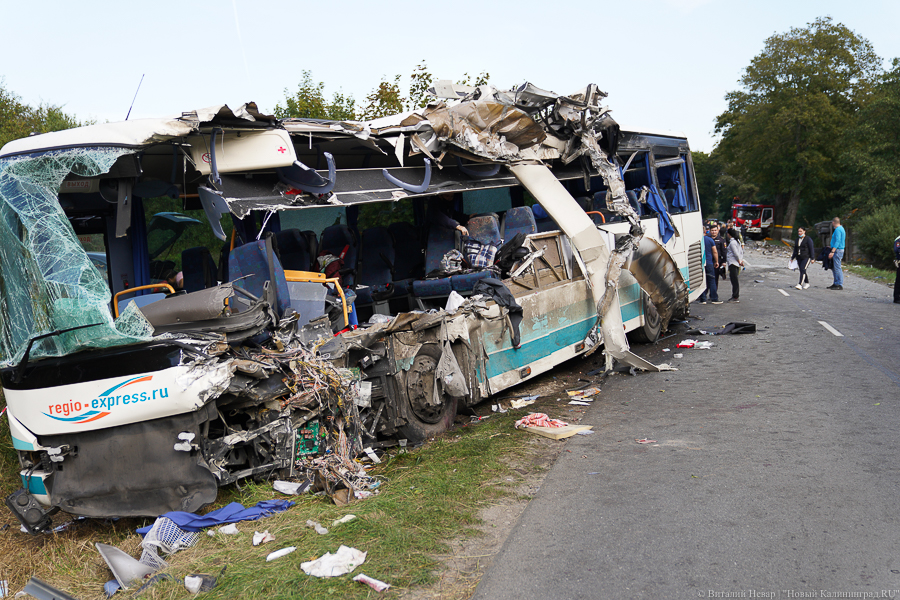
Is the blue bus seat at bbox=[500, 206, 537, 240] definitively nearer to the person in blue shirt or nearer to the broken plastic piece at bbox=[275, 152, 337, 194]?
the broken plastic piece at bbox=[275, 152, 337, 194]

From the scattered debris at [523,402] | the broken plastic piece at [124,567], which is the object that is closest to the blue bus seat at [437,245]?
the scattered debris at [523,402]

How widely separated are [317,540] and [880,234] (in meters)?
32.1

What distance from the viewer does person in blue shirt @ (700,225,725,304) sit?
597 inches

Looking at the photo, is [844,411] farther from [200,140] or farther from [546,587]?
[200,140]

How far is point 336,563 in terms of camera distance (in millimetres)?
3797

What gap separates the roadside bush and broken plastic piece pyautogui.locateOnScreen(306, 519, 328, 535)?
30323 millimetres

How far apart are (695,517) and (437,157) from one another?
4804 mm

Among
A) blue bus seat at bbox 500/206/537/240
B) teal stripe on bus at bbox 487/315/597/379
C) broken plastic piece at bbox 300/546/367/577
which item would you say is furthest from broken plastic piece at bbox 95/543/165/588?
blue bus seat at bbox 500/206/537/240

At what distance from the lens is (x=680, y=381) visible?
822 cm

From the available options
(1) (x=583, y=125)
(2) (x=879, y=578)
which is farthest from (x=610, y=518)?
(1) (x=583, y=125)

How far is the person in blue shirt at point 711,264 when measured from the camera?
1516 centimetres

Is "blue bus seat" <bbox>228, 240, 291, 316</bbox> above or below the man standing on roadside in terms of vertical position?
above

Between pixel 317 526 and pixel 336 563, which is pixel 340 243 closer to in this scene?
pixel 317 526

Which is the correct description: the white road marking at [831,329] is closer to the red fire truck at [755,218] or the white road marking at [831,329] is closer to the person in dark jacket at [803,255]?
the person in dark jacket at [803,255]
